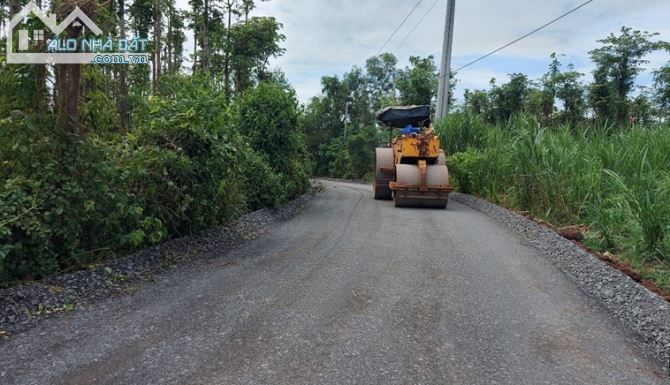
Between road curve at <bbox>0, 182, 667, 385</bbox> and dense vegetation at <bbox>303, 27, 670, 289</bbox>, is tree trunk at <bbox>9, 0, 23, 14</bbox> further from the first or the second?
dense vegetation at <bbox>303, 27, 670, 289</bbox>

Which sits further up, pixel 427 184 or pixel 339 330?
pixel 427 184

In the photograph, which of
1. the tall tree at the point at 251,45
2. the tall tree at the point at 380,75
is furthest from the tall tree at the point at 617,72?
the tall tree at the point at 380,75

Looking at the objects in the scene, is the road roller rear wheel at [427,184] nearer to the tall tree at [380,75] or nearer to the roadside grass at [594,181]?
the roadside grass at [594,181]

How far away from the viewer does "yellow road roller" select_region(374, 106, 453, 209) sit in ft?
36.9

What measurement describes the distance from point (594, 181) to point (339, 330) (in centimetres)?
586

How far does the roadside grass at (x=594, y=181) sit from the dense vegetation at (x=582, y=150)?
0.06ft

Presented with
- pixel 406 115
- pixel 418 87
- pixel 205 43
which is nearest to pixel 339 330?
pixel 406 115

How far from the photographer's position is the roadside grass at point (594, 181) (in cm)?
547

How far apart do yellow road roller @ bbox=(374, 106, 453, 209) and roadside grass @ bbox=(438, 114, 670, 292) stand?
1.46 metres

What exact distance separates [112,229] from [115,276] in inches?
22.2

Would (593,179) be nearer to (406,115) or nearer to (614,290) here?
(614,290)

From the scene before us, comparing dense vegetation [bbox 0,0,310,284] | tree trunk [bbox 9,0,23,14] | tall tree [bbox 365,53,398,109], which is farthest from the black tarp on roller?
tall tree [bbox 365,53,398,109]

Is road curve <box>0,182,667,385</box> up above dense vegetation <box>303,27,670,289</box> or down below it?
below

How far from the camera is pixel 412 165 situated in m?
11.7
